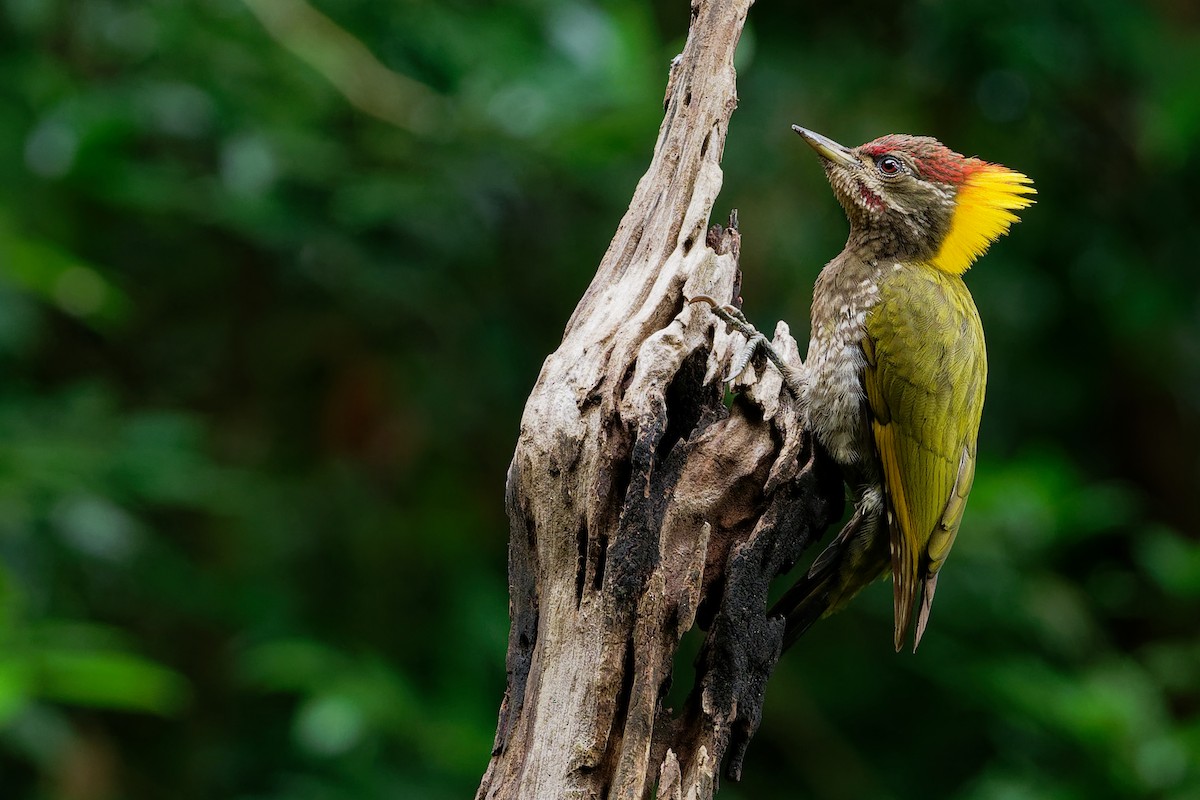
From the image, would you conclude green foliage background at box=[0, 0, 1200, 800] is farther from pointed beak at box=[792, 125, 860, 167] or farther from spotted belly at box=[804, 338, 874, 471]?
spotted belly at box=[804, 338, 874, 471]

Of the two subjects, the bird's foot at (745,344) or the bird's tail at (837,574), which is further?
the bird's tail at (837,574)

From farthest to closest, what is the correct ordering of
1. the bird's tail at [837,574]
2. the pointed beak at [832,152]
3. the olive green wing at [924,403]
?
the pointed beak at [832,152]
the olive green wing at [924,403]
the bird's tail at [837,574]

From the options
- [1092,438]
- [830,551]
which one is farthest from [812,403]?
[1092,438]

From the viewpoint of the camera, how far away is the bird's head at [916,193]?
359 cm

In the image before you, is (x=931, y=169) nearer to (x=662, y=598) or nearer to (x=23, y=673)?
(x=662, y=598)

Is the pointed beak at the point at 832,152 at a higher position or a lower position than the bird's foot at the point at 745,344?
higher

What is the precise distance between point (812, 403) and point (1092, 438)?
12.2ft

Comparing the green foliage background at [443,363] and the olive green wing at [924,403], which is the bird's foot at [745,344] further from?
the green foliage background at [443,363]

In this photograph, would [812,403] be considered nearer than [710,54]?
No

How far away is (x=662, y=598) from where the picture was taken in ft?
8.04

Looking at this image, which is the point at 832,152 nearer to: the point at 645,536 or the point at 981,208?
the point at 981,208

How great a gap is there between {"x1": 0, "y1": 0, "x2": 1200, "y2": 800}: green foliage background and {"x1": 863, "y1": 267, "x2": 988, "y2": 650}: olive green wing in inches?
53.8

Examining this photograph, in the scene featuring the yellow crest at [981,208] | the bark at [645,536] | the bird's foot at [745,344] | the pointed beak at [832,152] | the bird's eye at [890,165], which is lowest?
the bark at [645,536]

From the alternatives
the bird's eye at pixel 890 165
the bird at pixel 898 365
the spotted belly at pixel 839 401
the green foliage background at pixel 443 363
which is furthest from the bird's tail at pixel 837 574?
the green foliage background at pixel 443 363
